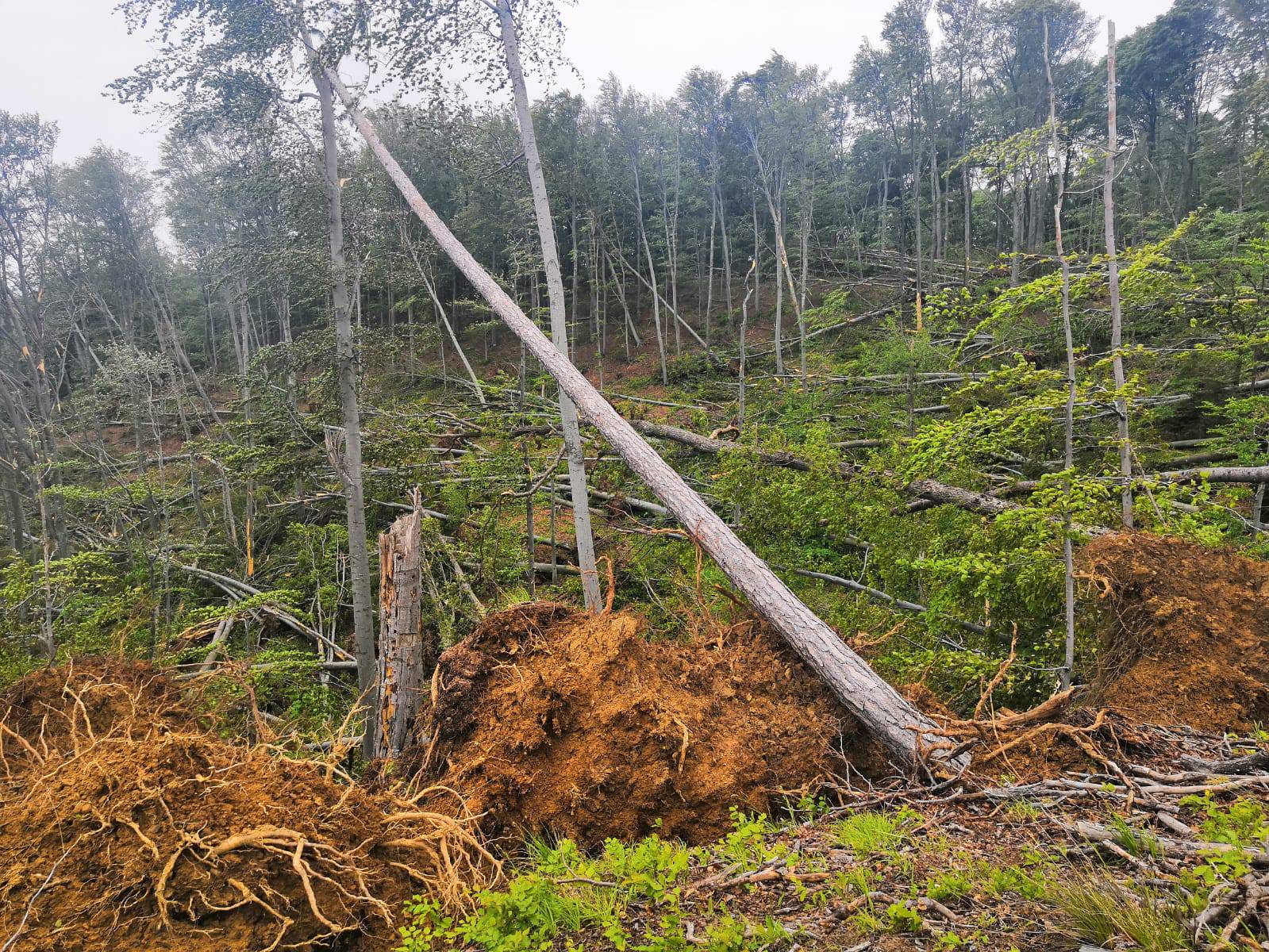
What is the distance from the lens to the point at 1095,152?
449cm

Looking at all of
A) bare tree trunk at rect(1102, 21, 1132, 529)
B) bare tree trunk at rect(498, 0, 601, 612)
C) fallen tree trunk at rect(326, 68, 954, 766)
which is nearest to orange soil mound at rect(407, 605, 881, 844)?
fallen tree trunk at rect(326, 68, 954, 766)

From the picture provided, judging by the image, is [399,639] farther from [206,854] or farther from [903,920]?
[903,920]

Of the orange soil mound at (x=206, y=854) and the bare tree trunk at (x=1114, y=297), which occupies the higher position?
the bare tree trunk at (x=1114, y=297)

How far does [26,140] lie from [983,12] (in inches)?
1071

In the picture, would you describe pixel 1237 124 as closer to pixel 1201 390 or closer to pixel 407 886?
pixel 1201 390

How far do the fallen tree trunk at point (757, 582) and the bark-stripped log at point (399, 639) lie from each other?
207cm

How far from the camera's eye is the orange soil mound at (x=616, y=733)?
332 cm

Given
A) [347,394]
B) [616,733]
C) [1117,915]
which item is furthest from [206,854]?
[347,394]

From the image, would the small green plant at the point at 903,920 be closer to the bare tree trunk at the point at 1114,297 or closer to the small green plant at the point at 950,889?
the small green plant at the point at 950,889

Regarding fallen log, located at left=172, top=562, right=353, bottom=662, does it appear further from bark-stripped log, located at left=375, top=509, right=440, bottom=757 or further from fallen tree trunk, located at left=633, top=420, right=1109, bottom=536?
fallen tree trunk, located at left=633, top=420, right=1109, bottom=536

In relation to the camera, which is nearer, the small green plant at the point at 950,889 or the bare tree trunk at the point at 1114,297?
the small green plant at the point at 950,889

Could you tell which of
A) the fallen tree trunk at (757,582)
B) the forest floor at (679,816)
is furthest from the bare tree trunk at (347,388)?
the forest floor at (679,816)

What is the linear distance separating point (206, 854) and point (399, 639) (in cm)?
198

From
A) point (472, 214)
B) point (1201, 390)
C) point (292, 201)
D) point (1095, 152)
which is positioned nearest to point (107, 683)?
point (292, 201)
